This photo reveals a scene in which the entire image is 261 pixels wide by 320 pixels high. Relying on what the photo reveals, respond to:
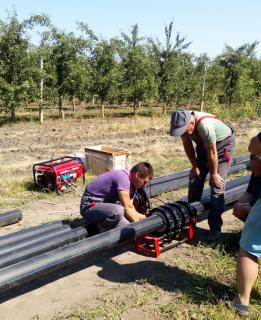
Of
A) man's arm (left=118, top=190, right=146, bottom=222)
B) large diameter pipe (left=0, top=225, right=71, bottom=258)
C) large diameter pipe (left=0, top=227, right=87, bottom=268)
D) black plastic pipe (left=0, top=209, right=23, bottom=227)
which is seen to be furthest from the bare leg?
black plastic pipe (left=0, top=209, right=23, bottom=227)

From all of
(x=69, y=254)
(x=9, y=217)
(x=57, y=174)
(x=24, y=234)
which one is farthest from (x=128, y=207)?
(x=57, y=174)

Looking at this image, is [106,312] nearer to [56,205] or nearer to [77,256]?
Result: [77,256]

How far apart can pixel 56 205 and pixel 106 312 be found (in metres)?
3.24

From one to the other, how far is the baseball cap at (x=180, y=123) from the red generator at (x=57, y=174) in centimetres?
298

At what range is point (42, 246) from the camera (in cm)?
408

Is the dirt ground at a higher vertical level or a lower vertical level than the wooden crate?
lower

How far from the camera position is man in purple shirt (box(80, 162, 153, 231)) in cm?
429

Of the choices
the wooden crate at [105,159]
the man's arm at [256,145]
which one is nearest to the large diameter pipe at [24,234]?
the man's arm at [256,145]

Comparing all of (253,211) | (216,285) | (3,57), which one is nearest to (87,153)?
(216,285)

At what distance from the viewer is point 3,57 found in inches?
707

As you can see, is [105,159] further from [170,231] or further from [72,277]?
[72,277]

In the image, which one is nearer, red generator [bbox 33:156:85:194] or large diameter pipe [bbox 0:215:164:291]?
large diameter pipe [bbox 0:215:164:291]

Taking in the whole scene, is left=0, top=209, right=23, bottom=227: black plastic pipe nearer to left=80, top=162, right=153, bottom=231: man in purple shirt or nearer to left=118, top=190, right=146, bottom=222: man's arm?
left=80, top=162, right=153, bottom=231: man in purple shirt

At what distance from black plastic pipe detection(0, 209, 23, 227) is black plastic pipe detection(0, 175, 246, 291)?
6.36ft
